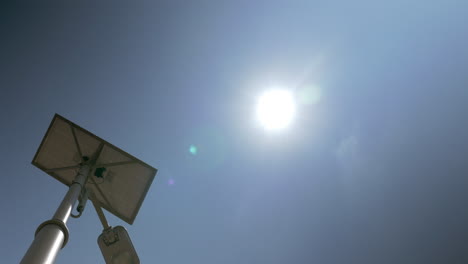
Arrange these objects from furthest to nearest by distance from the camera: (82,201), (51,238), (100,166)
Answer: (100,166) < (82,201) < (51,238)

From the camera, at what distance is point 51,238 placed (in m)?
3.06

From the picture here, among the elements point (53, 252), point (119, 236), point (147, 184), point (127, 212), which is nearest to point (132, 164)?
point (147, 184)

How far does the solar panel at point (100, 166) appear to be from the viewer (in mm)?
5242

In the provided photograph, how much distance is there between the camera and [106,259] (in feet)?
14.1

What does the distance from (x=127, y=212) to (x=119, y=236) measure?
55.4 inches

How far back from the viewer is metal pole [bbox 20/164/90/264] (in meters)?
2.82

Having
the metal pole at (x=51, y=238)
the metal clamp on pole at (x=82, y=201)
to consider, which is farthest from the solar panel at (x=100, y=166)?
the metal pole at (x=51, y=238)

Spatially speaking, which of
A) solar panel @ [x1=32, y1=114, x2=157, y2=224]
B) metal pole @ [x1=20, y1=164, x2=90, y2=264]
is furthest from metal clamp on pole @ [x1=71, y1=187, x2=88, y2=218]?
solar panel @ [x1=32, y1=114, x2=157, y2=224]

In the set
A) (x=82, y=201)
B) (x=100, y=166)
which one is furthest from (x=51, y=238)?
(x=100, y=166)

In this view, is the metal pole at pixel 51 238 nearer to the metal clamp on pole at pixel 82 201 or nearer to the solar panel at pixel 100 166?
the metal clamp on pole at pixel 82 201

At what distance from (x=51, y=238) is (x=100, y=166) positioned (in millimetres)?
2150

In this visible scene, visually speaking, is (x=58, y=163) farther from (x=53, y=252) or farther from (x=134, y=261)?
(x=53, y=252)

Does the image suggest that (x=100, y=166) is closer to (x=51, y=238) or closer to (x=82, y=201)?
(x=82, y=201)

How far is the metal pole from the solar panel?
1.39 meters
